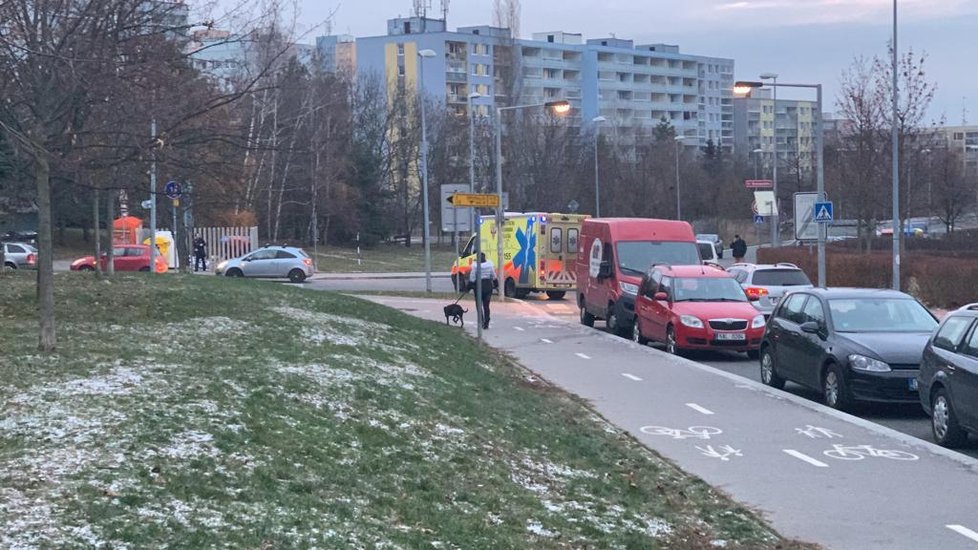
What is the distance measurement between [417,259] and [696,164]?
1099 inches

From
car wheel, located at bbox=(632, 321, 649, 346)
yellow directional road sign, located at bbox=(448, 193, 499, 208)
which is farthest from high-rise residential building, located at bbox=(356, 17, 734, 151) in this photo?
yellow directional road sign, located at bbox=(448, 193, 499, 208)

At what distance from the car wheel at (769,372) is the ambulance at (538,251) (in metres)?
17.7

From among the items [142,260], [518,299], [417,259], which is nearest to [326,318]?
[518,299]

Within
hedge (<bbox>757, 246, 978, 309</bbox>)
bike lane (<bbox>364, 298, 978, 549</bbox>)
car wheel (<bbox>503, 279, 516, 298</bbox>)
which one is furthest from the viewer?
car wheel (<bbox>503, 279, 516, 298</bbox>)

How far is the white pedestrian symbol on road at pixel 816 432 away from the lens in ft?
40.3

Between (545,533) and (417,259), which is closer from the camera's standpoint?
(545,533)

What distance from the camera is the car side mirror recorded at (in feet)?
49.9

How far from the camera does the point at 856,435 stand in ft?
40.3

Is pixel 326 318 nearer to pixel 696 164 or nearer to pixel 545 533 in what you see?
pixel 545 533

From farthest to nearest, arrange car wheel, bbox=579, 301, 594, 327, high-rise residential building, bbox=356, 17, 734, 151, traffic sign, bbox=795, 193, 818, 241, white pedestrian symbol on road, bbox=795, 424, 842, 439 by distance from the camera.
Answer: high-rise residential building, bbox=356, 17, 734, 151 < traffic sign, bbox=795, 193, 818, 241 < car wheel, bbox=579, 301, 594, 327 < white pedestrian symbol on road, bbox=795, 424, 842, 439

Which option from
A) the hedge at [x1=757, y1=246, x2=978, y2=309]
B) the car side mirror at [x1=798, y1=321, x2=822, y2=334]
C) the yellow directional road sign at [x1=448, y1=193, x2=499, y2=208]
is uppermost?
the yellow directional road sign at [x1=448, y1=193, x2=499, y2=208]

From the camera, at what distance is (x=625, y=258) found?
26.1 metres

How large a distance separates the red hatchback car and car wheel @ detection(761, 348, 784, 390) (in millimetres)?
3406

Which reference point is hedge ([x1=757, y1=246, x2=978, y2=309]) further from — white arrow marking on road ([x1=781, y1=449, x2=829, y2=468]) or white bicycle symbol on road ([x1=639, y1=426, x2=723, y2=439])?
white arrow marking on road ([x1=781, y1=449, x2=829, y2=468])
